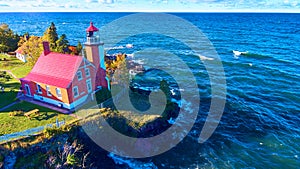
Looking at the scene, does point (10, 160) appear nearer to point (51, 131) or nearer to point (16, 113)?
point (51, 131)

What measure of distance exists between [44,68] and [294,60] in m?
65.3

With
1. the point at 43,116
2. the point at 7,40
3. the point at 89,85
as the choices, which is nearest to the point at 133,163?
the point at 43,116

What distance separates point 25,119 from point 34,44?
25.8 m

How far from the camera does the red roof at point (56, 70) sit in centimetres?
2677

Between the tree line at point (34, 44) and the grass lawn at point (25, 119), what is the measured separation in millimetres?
16552

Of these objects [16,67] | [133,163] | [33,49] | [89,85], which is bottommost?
[133,163]

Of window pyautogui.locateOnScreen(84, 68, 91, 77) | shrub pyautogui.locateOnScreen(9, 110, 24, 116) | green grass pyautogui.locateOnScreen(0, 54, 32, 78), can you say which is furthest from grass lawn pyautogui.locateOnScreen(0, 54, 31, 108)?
window pyautogui.locateOnScreen(84, 68, 91, 77)

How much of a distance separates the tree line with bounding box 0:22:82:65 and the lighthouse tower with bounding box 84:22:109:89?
1714cm

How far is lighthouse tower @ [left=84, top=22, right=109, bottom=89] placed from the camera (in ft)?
94.0

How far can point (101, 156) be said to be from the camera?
24.2 m

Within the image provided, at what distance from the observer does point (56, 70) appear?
27875mm

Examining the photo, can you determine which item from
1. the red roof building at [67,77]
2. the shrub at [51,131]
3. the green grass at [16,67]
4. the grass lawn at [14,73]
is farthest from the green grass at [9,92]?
the shrub at [51,131]

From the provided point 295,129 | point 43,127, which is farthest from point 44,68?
point 295,129

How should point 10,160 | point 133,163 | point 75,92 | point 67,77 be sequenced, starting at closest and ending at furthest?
1. point 10,160
2. point 133,163
3. point 67,77
4. point 75,92
